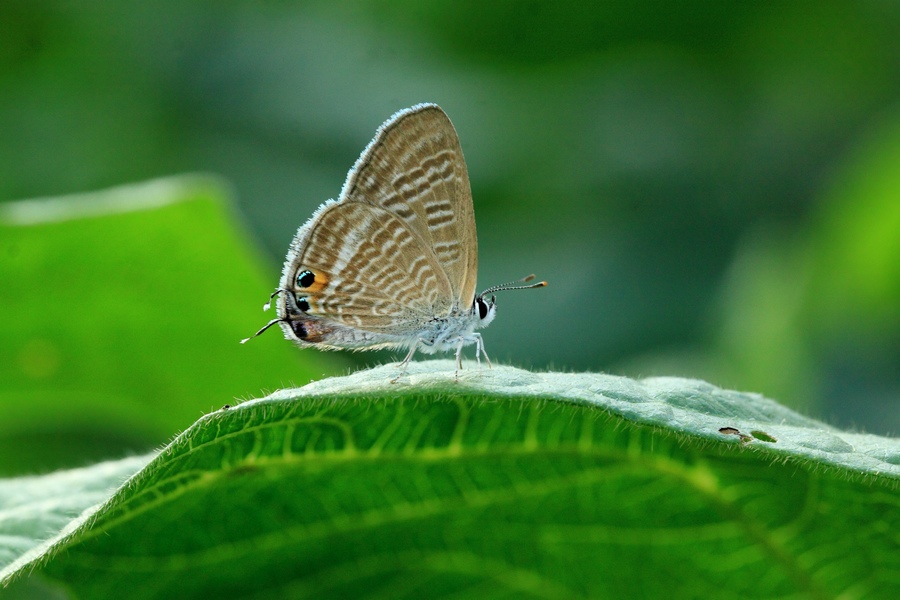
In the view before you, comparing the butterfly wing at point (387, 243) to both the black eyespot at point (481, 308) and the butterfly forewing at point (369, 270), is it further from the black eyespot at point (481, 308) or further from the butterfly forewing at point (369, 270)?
the black eyespot at point (481, 308)

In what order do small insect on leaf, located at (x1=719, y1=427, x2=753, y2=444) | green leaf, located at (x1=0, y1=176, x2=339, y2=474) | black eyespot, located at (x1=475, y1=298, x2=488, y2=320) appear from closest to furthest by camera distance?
small insect on leaf, located at (x1=719, y1=427, x2=753, y2=444) < black eyespot, located at (x1=475, y1=298, x2=488, y2=320) < green leaf, located at (x1=0, y1=176, x2=339, y2=474)

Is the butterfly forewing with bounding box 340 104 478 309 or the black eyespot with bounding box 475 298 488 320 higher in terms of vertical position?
the butterfly forewing with bounding box 340 104 478 309

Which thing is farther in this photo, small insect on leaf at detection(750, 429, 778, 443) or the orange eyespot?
the orange eyespot

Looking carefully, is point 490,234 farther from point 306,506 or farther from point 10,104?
point 306,506

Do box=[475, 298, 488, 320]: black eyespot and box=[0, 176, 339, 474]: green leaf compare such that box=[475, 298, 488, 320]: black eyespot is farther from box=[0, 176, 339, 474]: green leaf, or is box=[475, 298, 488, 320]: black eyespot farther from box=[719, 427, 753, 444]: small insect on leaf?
box=[719, 427, 753, 444]: small insect on leaf

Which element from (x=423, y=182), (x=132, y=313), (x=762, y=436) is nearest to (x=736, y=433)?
(x=762, y=436)

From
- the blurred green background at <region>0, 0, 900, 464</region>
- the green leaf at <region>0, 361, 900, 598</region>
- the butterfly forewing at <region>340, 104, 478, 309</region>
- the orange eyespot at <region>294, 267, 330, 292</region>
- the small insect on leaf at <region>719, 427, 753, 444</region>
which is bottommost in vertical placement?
the green leaf at <region>0, 361, 900, 598</region>

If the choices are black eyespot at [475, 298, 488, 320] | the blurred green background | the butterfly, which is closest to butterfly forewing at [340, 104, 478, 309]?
the butterfly
